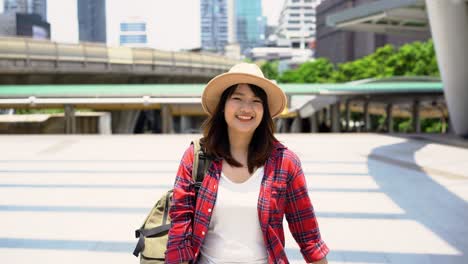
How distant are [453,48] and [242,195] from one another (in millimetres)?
15033

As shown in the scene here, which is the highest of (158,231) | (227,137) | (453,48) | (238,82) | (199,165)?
(453,48)

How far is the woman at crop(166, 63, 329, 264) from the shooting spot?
213 centimetres

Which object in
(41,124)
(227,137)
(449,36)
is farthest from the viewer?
(41,124)

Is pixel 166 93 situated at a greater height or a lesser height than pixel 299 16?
lesser

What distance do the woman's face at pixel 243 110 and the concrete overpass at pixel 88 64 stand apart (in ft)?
90.9

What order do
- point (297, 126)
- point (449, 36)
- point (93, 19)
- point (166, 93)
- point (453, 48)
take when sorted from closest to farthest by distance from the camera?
point (449, 36), point (453, 48), point (166, 93), point (297, 126), point (93, 19)

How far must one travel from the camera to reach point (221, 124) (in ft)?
7.72

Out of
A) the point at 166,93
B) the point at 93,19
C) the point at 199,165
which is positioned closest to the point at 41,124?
the point at 166,93

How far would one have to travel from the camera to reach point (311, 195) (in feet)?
25.4

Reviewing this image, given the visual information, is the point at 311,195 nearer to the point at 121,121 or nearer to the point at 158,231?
the point at 158,231

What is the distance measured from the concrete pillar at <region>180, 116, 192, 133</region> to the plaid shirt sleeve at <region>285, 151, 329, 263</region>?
47.4 m

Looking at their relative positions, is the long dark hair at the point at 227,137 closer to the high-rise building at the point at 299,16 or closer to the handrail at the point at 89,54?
the handrail at the point at 89,54

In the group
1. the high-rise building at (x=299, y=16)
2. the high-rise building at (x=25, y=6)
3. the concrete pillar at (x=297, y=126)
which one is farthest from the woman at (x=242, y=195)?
the high-rise building at (x=299, y=16)

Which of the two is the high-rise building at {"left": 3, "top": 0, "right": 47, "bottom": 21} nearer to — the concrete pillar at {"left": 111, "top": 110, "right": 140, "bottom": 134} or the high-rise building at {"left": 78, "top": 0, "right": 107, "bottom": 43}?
the high-rise building at {"left": 78, "top": 0, "right": 107, "bottom": 43}
